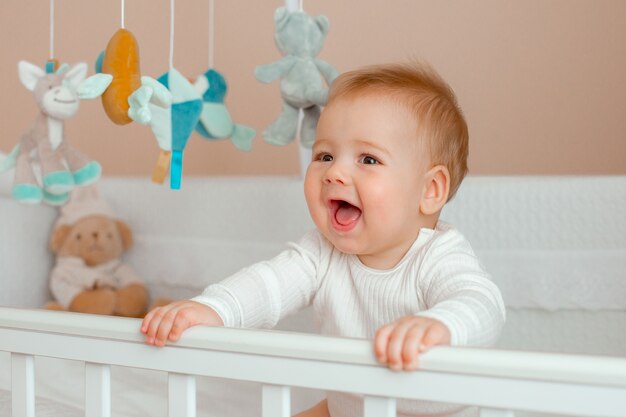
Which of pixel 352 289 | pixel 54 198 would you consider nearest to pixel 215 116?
pixel 54 198

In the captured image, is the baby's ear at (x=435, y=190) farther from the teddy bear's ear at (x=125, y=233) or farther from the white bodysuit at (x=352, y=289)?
the teddy bear's ear at (x=125, y=233)

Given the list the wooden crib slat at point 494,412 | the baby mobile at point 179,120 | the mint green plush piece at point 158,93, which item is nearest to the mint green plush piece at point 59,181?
the baby mobile at point 179,120

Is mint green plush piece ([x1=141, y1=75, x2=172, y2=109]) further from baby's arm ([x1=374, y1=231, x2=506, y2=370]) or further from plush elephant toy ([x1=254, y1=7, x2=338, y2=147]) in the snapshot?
baby's arm ([x1=374, y1=231, x2=506, y2=370])

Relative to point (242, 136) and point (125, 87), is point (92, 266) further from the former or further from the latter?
point (125, 87)

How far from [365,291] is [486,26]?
3.89 ft

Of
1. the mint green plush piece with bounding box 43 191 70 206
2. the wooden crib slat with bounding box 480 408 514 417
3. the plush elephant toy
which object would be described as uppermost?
the plush elephant toy

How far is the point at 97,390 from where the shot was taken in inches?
29.2

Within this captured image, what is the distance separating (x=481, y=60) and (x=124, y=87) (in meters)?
1.12

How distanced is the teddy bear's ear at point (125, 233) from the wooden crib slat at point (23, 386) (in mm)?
836

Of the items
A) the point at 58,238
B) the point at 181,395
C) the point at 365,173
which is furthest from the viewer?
the point at 58,238

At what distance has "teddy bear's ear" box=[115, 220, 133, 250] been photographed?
1612 mm

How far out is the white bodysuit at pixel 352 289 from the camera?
35.5 inches

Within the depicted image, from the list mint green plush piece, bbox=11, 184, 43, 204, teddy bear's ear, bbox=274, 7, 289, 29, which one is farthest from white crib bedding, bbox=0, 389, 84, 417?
teddy bear's ear, bbox=274, 7, 289, 29

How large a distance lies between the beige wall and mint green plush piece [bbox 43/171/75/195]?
3.15 ft
